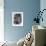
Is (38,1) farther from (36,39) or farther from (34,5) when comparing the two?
(36,39)

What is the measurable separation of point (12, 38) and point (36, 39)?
2.77 meters

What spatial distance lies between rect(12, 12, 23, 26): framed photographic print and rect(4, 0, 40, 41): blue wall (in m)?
0.12

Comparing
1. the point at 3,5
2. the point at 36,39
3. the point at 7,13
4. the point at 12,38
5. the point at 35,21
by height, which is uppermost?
the point at 3,5

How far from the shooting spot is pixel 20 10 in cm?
517

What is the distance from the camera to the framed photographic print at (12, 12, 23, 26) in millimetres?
5191

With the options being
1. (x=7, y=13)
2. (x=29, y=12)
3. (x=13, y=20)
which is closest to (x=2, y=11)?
(x=7, y=13)

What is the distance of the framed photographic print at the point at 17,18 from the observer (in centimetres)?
519

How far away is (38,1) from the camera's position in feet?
16.8

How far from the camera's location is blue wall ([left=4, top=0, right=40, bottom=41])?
5.14m

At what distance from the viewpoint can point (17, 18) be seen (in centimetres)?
526

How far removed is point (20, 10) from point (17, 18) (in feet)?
1.13

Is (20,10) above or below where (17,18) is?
above

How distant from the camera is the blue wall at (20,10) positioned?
203 inches

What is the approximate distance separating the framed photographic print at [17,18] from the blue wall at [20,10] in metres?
0.12
